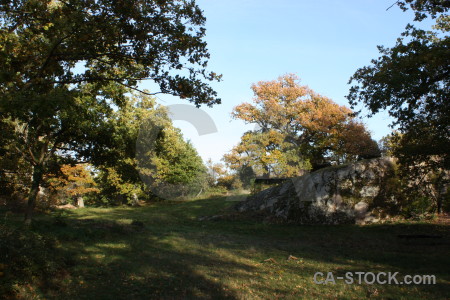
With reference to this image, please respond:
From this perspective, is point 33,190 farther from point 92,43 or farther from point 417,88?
point 417,88

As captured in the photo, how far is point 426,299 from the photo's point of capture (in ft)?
23.4

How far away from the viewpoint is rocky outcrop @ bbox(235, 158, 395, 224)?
746 inches

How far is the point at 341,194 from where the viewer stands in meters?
19.8

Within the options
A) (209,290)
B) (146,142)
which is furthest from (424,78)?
(146,142)

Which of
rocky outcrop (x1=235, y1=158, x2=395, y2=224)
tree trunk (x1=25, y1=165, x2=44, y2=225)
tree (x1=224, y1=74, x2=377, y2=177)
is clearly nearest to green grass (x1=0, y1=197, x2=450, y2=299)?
tree trunk (x1=25, y1=165, x2=44, y2=225)

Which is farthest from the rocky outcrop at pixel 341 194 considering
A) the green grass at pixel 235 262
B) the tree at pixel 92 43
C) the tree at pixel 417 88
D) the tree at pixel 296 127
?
the tree at pixel 296 127

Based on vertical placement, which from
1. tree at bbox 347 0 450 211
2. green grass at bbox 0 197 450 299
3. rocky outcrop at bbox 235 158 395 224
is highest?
tree at bbox 347 0 450 211

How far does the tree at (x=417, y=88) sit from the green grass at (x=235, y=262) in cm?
409

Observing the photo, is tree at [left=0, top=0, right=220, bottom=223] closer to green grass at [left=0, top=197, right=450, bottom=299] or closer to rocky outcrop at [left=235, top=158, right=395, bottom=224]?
green grass at [left=0, top=197, right=450, bottom=299]

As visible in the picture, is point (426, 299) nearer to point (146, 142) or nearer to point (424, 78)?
point (424, 78)

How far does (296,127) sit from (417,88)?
35451 millimetres

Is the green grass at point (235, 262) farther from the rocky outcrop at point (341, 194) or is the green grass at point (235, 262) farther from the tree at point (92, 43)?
the tree at point (92, 43)

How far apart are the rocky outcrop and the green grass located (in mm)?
1284

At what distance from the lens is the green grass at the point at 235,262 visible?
7.49m
